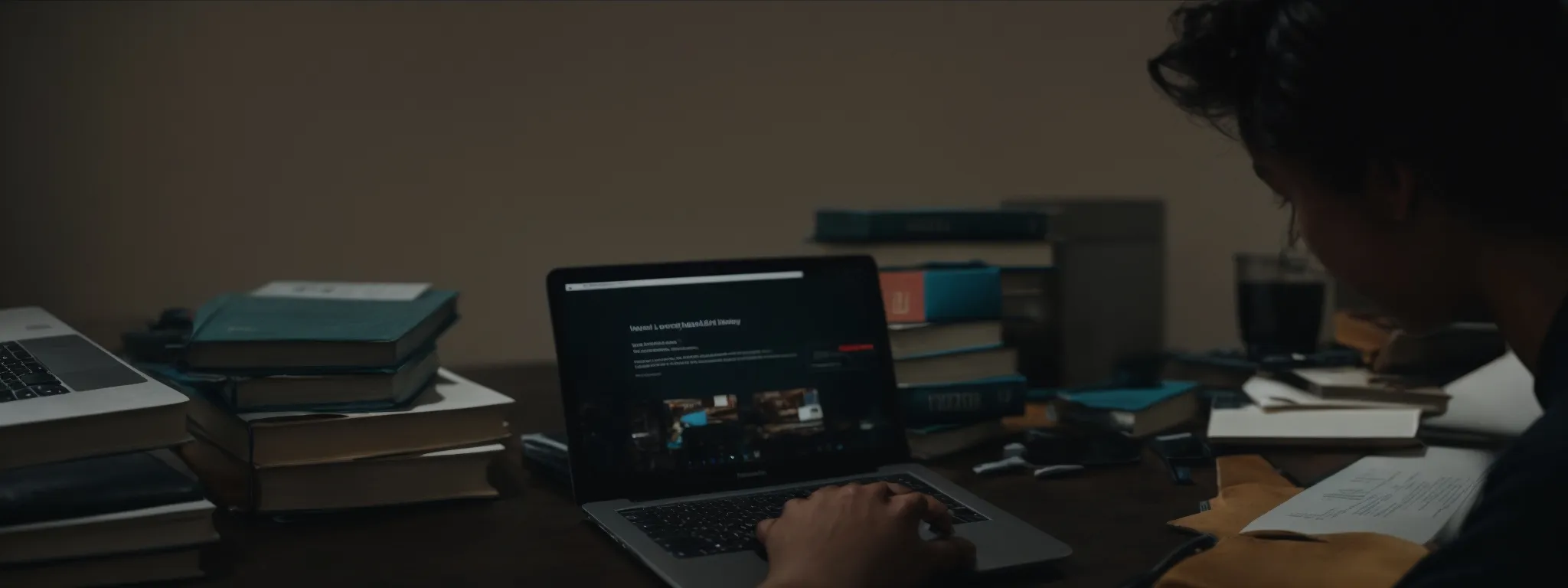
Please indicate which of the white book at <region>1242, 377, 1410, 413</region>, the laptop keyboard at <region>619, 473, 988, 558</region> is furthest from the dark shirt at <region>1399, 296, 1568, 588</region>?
the white book at <region>1242, 377, 1410, 413</region>

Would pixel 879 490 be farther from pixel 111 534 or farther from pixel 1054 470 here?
pixel 111 534

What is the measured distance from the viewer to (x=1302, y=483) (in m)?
1.12

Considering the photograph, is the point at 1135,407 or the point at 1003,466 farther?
the point at 1135,407

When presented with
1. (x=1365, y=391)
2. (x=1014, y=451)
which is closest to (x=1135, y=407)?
(x=1014, y=451)

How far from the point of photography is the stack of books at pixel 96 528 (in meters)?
0.82

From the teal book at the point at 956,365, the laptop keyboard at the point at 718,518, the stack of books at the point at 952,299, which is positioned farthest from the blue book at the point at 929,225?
the laptop keyboard at the point at 718,518

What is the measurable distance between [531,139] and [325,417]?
0.86m

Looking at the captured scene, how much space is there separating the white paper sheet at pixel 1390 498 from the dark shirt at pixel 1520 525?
28 cm

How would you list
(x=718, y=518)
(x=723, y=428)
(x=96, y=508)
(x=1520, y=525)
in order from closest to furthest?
(x=1520, y=525)
(x=96, y=508)
(x=718, y=518)
(x=723, y=428)

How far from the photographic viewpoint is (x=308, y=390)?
1.04 metres

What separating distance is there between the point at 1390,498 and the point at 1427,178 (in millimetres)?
401

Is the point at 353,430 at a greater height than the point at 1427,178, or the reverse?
the point at 1427,178

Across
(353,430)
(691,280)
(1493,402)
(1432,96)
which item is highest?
(1432,96)

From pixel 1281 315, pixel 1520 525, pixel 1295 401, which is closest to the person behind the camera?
pixel 1520 525
